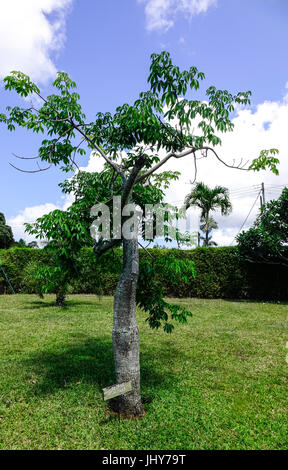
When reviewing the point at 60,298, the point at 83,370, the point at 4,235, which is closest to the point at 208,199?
the point at 60,298

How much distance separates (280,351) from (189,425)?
395 centimetres

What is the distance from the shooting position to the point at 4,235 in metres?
34.4

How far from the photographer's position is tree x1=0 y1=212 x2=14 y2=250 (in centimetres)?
3425

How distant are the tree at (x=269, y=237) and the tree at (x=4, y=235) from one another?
2877 cm

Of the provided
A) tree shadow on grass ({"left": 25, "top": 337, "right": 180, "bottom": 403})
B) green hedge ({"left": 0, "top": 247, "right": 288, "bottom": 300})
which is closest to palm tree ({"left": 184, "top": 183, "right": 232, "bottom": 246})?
green hedge ({"left": 0, "top": 247, "right": 288, "bottom": 300})

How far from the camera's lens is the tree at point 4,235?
34.2 meters

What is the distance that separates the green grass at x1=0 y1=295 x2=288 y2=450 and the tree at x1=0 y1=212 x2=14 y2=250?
28.4 meters

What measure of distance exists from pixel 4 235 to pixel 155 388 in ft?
112

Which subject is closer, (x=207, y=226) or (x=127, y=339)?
(x=127, y=339)

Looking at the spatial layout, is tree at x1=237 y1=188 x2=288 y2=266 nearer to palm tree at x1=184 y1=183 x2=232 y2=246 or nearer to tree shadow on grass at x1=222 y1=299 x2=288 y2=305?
tree shadow on grass at x1=222 y1=299 x2=288 y2=305

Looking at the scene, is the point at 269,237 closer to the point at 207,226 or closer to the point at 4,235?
the point at 207,226

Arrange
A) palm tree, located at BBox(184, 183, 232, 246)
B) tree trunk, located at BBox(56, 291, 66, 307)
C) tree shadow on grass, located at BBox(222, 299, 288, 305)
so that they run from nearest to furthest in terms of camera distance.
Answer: tree trunk, located at BBox(56, 291, 66, 307)
tree shadow on grass, located at BBox(222, 299, 288, 305)
palm tree, located at BBox(184, 183, 232, 246)

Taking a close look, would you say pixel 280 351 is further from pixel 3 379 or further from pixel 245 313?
pixel 3 379

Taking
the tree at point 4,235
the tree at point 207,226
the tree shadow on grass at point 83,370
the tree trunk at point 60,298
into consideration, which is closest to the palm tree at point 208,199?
the tree at point 207,226
